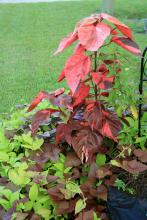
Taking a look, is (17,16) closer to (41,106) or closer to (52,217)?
(41,106)

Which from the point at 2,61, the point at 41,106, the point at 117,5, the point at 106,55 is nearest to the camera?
the point at 106,55

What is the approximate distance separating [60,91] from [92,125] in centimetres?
28

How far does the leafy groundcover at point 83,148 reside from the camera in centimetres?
169

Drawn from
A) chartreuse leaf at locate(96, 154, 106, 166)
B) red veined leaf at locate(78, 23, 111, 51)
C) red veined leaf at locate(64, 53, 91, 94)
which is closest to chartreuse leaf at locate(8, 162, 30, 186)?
chartreuse leaf at locate(96, 154, 106, 166)

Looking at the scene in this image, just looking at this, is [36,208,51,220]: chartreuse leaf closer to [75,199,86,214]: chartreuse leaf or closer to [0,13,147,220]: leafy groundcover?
[0,13,147,220]: leafy groundcover

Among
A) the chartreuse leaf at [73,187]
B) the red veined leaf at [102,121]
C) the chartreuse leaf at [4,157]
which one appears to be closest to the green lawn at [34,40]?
the red veined leaf at [102,121]

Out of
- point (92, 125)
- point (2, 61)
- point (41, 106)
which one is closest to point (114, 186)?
point (92, 125)

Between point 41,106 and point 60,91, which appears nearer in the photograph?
point 60,91

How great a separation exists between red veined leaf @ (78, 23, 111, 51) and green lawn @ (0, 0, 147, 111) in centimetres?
34

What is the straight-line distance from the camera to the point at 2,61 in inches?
216

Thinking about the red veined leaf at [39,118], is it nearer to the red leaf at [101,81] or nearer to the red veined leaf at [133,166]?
the red leaf at [101,81]

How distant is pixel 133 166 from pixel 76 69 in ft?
1.50

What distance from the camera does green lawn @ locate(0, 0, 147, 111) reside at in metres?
4.51

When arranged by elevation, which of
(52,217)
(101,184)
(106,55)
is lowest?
(52,217)
